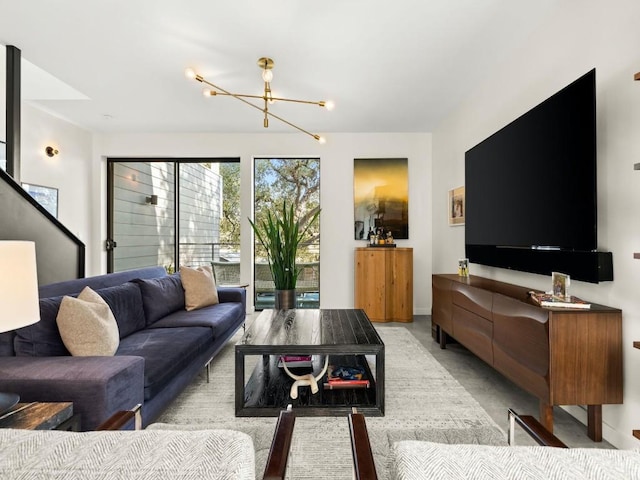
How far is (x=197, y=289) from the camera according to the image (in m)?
3.20

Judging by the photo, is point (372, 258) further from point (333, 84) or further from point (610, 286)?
point (610, 286)

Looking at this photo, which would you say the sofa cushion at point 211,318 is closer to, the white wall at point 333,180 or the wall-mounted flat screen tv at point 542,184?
the white wall at point 333,180

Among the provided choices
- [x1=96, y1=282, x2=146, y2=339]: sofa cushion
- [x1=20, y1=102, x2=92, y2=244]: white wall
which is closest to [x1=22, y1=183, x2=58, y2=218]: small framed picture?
[x1=20, y1=102, x2=92, y2=244]: white wall

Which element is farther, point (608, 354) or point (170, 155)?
point (170, 155)

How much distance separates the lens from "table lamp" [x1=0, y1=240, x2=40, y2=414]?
44.2 inches

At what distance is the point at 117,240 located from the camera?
4961 mm

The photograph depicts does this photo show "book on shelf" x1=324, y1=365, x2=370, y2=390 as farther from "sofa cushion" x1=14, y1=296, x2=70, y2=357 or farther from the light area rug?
"sofa cushion" x1=14, y1=296, x2=70, y2=357

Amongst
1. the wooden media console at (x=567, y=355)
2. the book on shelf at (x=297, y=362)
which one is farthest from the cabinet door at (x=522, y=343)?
the book on shelf at (x=297, y=362)

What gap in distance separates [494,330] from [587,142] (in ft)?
4.01

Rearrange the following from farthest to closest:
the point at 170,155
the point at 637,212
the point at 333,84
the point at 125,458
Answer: the point at 170,155 < the point at 333,84 < the point at 637,212 < the point at 125,458

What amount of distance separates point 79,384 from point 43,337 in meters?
0.55

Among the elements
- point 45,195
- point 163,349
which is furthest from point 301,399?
point 45,195

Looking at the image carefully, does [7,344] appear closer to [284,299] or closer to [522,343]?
[284,299]

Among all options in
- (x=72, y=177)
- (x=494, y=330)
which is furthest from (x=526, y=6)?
(x=72, y=177)
